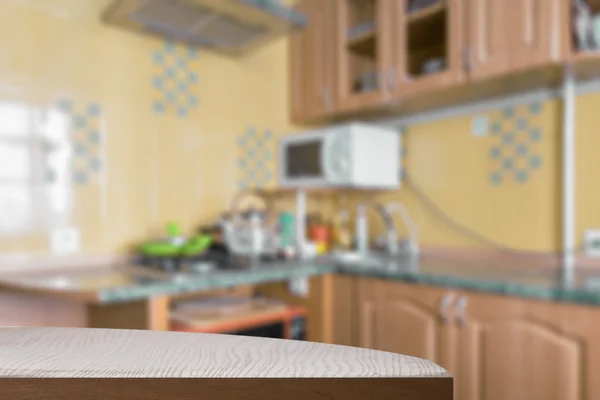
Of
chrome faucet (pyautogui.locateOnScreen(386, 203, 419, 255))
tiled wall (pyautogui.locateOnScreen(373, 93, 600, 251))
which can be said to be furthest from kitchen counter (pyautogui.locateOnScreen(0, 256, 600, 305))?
chrome faucet (pyautogui.locateOnScreen(386, 203, 419, 255))

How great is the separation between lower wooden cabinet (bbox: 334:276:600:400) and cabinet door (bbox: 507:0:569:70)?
0.90 m

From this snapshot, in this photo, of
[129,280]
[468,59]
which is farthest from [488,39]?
[129,280]

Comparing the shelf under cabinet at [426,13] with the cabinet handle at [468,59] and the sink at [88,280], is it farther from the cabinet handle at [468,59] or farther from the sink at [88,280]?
the sink at [88,280]

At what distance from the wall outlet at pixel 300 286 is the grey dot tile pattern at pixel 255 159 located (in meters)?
0.71

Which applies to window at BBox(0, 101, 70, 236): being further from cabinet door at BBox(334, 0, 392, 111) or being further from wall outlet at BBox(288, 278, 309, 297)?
cabinet door at BBox(334, 0, 392, 111)

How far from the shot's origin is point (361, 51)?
8.07ft

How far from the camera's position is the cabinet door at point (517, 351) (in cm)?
137

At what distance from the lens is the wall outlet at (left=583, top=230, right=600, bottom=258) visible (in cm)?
194

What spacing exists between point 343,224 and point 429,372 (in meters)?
2.45

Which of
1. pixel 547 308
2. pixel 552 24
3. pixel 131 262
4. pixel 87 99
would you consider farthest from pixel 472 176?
pixel 87 99

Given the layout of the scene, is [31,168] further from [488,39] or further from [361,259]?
[488,39]

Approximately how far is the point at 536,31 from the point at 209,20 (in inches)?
52.0

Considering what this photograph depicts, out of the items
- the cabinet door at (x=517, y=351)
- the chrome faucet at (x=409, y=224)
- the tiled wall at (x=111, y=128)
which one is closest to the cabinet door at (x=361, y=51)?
the tiled wall at (x=111, y=128)

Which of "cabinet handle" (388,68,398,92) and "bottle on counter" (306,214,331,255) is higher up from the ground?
"cabinet handle" (388,68,398,92)
